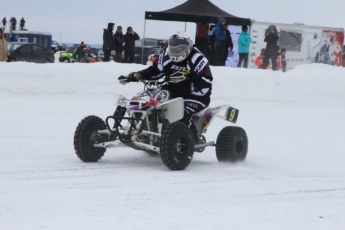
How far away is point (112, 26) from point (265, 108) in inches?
239

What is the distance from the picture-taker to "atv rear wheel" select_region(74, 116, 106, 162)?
8320mm

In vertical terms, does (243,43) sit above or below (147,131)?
above

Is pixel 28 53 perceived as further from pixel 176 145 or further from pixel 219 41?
pixel 176 145

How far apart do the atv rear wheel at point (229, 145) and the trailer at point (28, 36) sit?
31.5 m

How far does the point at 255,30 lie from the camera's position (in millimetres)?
25219

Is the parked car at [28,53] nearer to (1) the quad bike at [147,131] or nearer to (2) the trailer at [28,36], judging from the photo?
(2) the trailer at [28,36]

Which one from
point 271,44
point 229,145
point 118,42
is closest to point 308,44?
point 271,44

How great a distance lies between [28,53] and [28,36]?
458 inches

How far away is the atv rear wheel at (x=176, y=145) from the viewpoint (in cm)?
784

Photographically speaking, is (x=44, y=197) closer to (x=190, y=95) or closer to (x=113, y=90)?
(x=190, y=95)

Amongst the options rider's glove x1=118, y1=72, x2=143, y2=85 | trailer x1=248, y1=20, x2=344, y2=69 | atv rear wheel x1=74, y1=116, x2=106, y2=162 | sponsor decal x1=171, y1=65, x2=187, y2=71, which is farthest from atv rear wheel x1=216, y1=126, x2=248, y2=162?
trailer x1=248, y1=20, x2=344, y2=69

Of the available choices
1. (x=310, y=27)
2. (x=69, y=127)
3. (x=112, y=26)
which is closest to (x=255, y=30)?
(x=310, y=27)

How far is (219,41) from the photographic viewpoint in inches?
767

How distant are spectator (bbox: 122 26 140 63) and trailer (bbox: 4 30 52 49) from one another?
1877 cm
